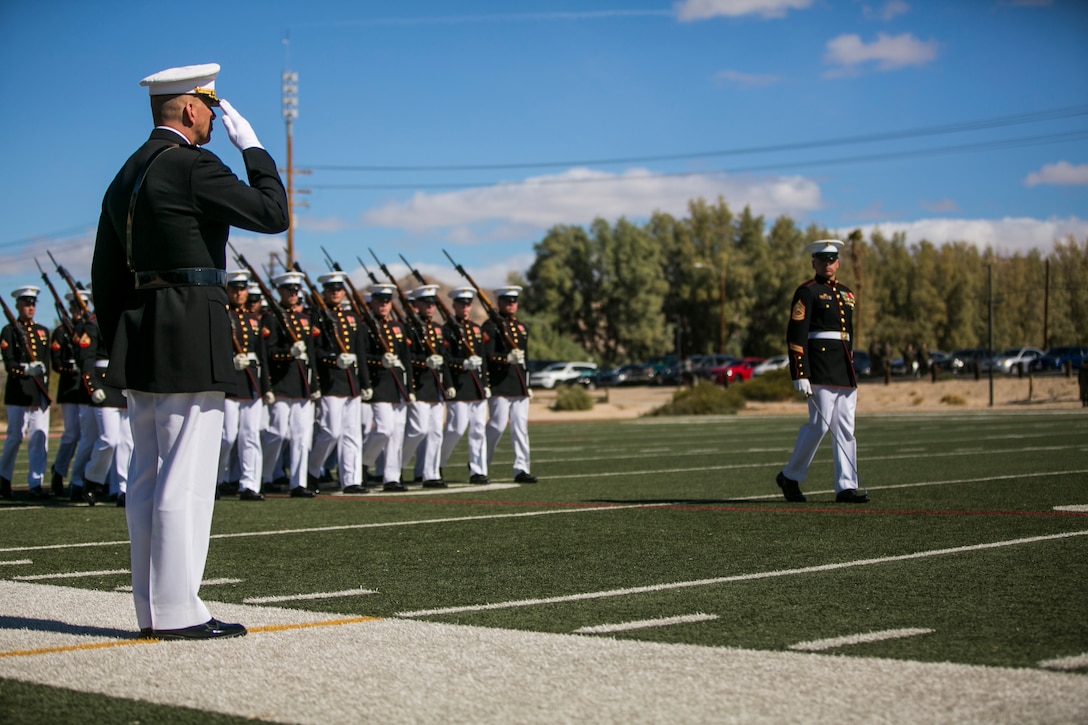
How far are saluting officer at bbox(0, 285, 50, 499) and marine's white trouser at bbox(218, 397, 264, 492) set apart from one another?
1938 millimetres

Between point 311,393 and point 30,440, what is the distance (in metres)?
3.09

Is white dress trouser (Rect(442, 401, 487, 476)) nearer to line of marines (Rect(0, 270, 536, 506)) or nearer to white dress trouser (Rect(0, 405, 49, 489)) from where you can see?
line of marines (Rect(0, 270, 536, 506))

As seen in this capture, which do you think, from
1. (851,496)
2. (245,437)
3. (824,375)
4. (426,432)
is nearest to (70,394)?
(245,437)

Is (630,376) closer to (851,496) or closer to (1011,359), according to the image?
(1011,359)

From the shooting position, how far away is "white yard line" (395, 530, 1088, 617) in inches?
256

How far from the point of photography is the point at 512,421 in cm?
1595

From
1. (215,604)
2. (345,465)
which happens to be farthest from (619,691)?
(345,465)

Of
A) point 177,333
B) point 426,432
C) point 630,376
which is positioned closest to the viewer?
point 177,333

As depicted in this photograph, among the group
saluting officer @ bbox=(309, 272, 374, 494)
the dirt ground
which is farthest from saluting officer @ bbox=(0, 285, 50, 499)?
the dirt ground

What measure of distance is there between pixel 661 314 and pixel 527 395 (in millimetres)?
81267

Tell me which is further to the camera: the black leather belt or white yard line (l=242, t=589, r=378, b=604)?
white yard line (l=242, t=589, r=378, b=604)

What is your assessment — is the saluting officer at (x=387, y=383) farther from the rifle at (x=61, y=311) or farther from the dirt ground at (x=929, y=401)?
the dirt ground at (x=929, y=401)

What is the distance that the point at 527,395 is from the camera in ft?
53.3

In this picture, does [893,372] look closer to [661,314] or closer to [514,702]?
[661,314]
